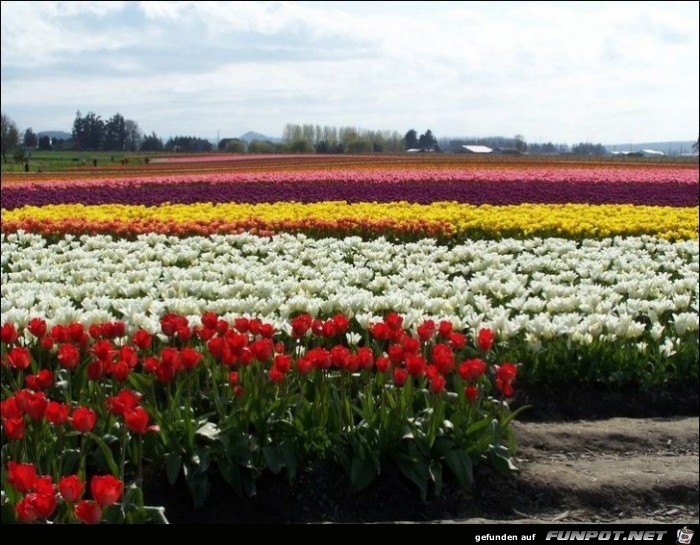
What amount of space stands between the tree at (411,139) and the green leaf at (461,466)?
165 ft

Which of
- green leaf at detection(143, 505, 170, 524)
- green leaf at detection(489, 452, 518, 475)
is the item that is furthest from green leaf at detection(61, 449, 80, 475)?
green leaf at detection(489, 452, 518, 475)

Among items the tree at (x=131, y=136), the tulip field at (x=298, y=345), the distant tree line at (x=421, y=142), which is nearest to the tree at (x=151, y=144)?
the tree at (x=131, y=136)

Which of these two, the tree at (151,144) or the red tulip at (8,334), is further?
the tree at (151,144)

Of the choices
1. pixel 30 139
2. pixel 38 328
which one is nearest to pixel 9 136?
pixel 30 139

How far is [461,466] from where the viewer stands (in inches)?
153

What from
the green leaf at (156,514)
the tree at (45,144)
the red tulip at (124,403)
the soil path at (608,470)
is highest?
the tree at (45,144)

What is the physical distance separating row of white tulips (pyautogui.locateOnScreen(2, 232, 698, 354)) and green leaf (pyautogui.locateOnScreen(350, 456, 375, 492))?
1436mm

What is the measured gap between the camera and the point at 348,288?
6.69 metres

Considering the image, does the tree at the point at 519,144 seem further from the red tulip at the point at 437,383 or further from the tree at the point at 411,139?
the red tulip at the point at 437,383

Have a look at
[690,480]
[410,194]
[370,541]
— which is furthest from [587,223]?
[370,541]

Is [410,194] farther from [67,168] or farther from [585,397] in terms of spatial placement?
[67,168]

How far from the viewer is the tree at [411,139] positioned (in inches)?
2135

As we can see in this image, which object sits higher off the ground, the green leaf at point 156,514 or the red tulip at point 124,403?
the red tulip at point 124,403

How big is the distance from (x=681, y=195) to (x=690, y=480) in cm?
1450
